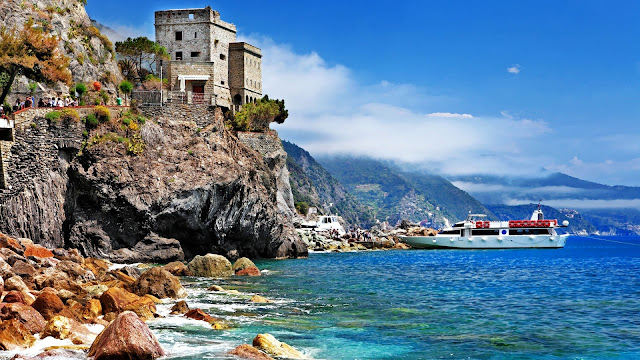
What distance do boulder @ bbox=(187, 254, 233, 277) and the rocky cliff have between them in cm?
2124

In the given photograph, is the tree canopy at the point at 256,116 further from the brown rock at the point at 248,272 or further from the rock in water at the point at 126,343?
the rock in water at the point at 126,343

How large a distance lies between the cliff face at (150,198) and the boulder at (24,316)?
22.9 metres

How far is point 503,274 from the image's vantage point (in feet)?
147

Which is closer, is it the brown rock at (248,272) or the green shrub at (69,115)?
the brown rock at (248,272)

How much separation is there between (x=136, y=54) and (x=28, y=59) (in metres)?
29.3

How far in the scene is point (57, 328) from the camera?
1602 centimetres

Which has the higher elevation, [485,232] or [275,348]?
[485,232]

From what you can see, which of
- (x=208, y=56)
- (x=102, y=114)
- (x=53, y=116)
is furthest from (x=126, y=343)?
(x=208, y=56)

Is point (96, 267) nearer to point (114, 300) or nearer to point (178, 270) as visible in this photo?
point (178, 270)

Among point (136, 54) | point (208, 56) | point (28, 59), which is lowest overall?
point (28, 59)

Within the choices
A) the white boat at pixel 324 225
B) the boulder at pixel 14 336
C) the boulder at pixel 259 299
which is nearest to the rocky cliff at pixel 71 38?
the boulder at pixel 259 299

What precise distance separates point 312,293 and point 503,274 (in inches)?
824

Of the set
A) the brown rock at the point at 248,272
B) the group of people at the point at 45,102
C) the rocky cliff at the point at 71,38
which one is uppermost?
the rocky cliff at the point at 71,38

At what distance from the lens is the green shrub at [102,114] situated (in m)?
43.9
